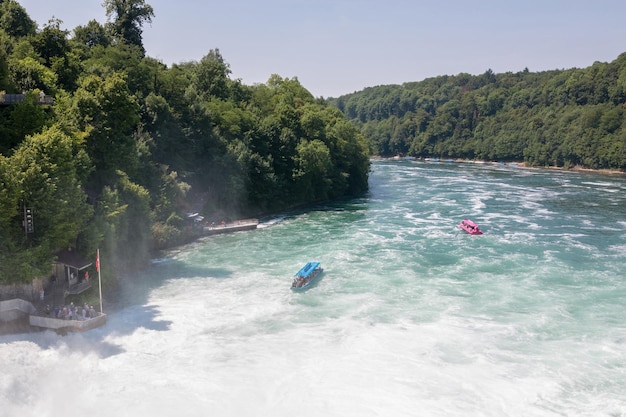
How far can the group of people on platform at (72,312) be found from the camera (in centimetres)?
3195

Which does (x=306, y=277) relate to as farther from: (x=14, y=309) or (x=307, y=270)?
(x=14, y=309)

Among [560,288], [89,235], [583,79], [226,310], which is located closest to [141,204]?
[89,235]

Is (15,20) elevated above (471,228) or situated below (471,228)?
above

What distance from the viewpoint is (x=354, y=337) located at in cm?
3244

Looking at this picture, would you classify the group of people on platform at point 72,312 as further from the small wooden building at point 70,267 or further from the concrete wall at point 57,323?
the small wooden building at point 70,267

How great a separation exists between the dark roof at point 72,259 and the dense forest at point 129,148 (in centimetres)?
49

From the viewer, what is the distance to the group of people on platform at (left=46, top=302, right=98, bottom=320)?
32.0 m

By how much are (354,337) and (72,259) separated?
19539 mm

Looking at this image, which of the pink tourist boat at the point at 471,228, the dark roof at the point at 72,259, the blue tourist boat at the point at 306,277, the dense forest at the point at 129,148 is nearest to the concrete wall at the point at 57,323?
the dense forest at the point at 129,148

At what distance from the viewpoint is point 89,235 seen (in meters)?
37.5

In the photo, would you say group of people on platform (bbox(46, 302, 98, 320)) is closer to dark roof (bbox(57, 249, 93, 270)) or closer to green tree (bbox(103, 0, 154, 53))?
dark roof (bbox(57, 249, 93, 270))

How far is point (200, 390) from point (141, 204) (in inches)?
1013

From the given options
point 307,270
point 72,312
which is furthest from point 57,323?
point 307,270

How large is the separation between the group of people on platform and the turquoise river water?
127cm
